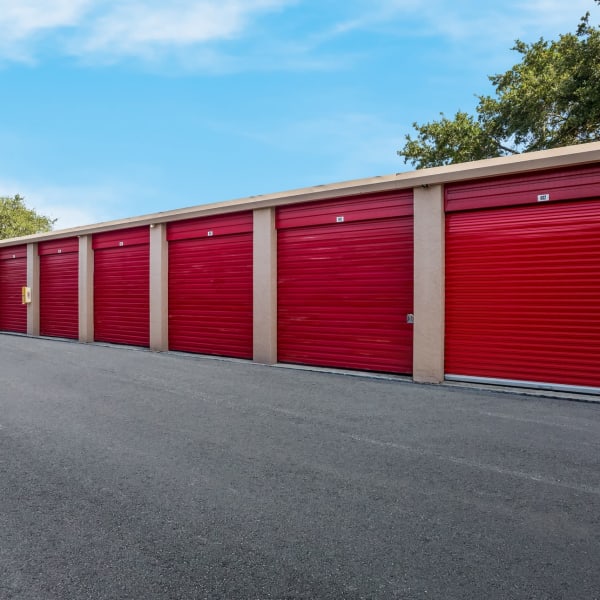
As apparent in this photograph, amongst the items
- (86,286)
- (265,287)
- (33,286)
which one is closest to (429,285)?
(265,287)

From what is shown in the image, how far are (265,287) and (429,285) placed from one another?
Answer: 3987 mm

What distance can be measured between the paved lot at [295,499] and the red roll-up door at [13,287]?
46.4 ft

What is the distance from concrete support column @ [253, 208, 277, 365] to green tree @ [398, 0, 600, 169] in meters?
12.3

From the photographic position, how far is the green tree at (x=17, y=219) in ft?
140

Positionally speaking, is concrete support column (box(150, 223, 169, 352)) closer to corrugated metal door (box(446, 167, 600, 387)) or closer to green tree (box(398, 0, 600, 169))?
corrugated metal door (box(446, 167, 600, 387))

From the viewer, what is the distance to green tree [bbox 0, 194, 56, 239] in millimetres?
42750

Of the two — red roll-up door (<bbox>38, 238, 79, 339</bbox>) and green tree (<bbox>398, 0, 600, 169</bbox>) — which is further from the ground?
green tree (<bbox>398, 0, 600, 169</bbox>)

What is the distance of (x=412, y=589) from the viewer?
2.24m

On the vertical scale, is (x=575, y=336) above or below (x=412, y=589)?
above

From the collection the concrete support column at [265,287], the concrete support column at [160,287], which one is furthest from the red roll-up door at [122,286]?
the concrete support column at [265,287]

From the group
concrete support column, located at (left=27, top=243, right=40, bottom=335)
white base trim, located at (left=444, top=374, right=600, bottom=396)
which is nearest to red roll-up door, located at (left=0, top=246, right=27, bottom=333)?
concrete support column, located at (left=27, top=243, right=40, bottom=335)

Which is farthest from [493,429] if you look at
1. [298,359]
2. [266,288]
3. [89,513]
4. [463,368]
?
[266,288]

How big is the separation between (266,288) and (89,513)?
7.84 meters

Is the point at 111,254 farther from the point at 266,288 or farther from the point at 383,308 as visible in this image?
the point at 383,308
